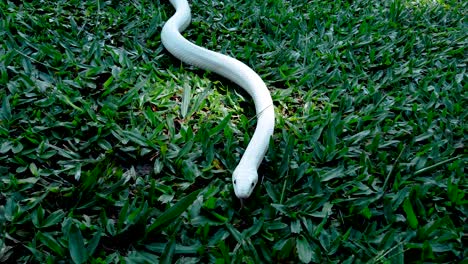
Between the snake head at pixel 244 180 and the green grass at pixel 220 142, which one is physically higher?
the snake head at pixel 244 180

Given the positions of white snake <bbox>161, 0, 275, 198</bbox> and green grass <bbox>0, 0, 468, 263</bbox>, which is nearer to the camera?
green grass <bbox>0, 0, 468, 263</bbox>

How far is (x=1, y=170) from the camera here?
6.20ft

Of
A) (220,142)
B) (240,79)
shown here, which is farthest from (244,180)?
(240,79)

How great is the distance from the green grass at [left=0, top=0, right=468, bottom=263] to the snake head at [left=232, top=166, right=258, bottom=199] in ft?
0.26

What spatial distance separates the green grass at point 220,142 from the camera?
1.73 m

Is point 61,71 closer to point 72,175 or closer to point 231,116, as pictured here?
point 72,175

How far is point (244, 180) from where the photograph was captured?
1.89 m

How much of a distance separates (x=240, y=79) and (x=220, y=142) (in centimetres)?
56

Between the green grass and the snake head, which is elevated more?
the snake head

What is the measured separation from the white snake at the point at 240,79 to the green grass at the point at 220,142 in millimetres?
73

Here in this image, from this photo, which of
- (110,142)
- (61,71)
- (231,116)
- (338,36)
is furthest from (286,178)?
(338,36)

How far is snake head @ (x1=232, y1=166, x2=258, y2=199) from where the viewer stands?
6.10 feet

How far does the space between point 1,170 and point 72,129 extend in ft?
1.29

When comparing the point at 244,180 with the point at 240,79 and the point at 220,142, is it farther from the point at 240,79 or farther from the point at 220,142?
the point at 240,79
